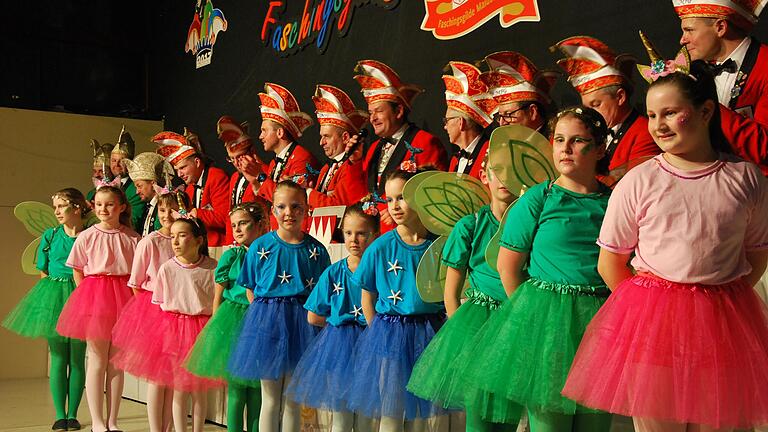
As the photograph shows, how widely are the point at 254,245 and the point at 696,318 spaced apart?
2.19 metres

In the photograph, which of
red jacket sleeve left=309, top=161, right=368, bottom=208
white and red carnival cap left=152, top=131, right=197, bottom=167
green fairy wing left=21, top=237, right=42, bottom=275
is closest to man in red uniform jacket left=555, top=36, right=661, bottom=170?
red jacket sleeve left=309, top=161, right=368, bottom=208

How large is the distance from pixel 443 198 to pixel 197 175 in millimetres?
3461

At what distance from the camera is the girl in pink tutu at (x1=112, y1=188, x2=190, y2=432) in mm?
4312

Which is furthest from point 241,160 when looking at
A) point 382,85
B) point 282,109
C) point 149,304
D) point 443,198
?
point 443,198

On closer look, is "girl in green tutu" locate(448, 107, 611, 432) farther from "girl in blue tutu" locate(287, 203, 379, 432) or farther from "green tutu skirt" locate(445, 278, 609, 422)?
"girl in blue tutu" locate(287, 203, 379, 432)

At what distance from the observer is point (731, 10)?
3014 mm

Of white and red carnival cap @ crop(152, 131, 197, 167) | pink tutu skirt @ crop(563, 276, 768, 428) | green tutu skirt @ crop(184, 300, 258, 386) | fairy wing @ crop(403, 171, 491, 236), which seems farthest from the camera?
white and red carnival cap @ crop(152, 131, 197, 167)

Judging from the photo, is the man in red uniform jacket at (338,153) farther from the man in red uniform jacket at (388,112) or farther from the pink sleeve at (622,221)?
the pink sleeve at (622,221)

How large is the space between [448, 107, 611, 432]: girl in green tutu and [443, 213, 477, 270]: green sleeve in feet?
0.99

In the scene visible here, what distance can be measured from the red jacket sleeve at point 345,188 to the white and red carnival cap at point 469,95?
838 millimetres

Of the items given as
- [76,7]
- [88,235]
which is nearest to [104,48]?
[76,7]

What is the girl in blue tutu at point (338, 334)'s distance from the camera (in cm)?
326

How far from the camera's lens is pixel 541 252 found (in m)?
2.39

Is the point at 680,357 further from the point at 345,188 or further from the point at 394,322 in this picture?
the point at 345,188
